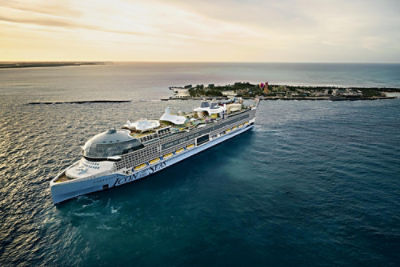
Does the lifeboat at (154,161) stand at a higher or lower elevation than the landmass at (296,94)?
lower

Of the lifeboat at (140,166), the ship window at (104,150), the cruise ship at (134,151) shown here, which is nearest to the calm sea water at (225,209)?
the cruise ship at (134,151)

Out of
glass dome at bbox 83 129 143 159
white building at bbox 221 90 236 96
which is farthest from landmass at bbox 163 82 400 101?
glass dome at bbox 83 129 143 159

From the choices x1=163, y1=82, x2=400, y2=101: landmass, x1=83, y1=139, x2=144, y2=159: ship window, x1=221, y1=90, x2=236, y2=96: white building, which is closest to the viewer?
x1=83, y1=139, x2=144, y2=159: ship window

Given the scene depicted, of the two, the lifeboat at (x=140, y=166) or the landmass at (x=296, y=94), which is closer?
the lifeboat at (x=140, y=166)

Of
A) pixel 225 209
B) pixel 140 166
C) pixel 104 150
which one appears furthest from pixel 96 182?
pixel 225 209

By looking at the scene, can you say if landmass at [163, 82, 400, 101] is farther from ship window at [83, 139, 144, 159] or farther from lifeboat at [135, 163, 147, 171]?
ship window at [83, 139, 144, 159]

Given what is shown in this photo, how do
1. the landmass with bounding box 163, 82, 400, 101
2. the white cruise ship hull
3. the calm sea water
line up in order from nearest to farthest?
the calm sea water < the white cruise ship hull < the landmass with bounding box 163, 82, 400, 101

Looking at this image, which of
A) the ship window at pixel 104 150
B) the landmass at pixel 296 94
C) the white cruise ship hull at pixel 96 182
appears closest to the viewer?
the white cruise ship hull at pixel 96 182

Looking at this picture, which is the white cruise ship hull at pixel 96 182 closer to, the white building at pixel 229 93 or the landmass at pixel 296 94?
the landmass at pixel 296 94
